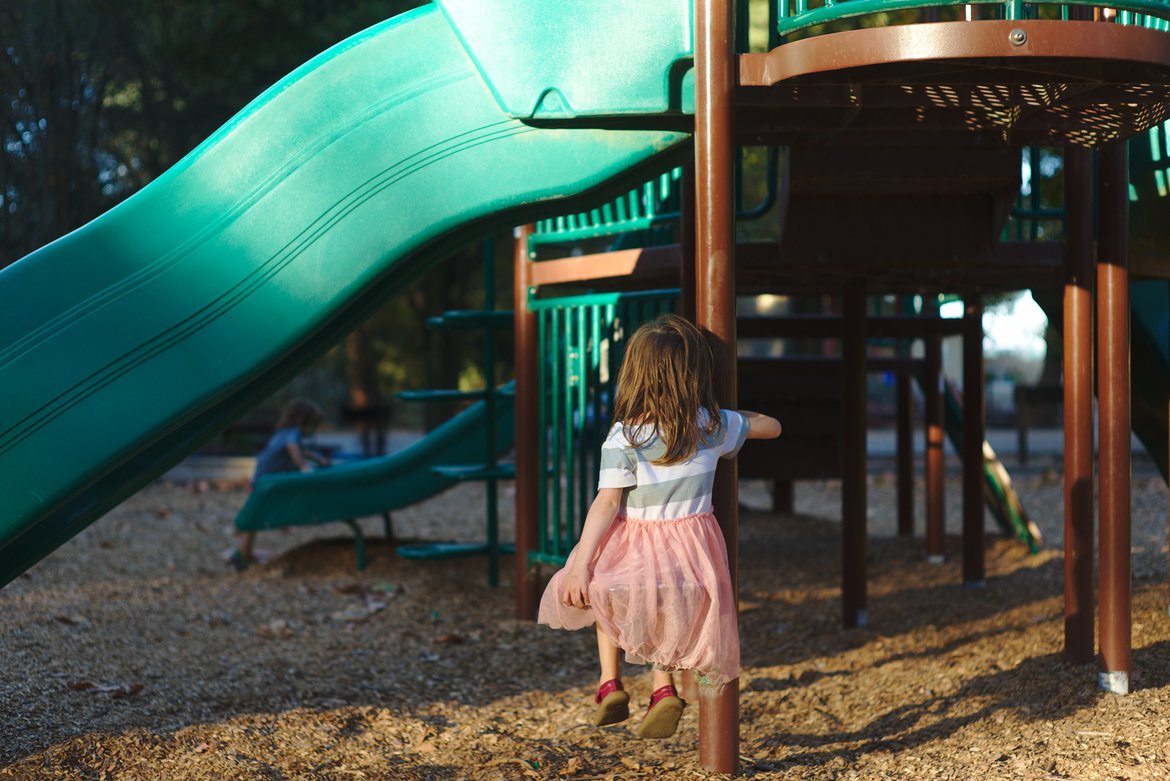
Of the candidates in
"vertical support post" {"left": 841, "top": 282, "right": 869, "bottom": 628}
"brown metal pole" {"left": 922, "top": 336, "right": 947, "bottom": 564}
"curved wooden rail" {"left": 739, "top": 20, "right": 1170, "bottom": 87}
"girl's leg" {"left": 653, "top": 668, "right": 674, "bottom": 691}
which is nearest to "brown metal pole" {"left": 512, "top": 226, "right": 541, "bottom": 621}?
"vertical support post" {"left": 841, "top": 282, "right": 869, "bottom": 628}

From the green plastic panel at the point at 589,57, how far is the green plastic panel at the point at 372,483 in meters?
4.33

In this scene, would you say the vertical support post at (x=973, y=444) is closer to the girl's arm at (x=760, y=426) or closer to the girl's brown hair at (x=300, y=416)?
the girl's arm at (x=760, y=426)

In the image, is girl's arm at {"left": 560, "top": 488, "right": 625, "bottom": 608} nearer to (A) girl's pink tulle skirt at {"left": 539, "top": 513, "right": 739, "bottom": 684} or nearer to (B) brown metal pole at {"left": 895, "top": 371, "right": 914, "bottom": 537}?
(A) girl's pink tulle skirt at {"left": 539, "top": 513, "right": 739, "bottom": 684}

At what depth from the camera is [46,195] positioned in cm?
933

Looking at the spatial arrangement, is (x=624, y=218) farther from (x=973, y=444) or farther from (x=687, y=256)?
(x=973, y=444)

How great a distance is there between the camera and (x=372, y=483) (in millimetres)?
8656

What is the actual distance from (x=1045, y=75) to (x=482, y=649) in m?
3.90

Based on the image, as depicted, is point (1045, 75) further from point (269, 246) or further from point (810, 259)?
point (269, 246)

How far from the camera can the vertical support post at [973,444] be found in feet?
22.9

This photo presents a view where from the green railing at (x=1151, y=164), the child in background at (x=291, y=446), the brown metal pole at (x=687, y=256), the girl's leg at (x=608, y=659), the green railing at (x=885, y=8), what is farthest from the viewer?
the child in background at (x=291, y=446)

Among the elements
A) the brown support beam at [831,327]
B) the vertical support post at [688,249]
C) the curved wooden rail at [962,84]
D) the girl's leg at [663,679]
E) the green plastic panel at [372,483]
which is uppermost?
the curved wooden rail at [962,84]

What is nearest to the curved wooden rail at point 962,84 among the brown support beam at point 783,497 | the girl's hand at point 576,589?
the girl's hand at point 576,589

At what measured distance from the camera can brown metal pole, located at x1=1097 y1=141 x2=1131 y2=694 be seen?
4484 mm

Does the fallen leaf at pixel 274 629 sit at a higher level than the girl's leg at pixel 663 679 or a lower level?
lower
